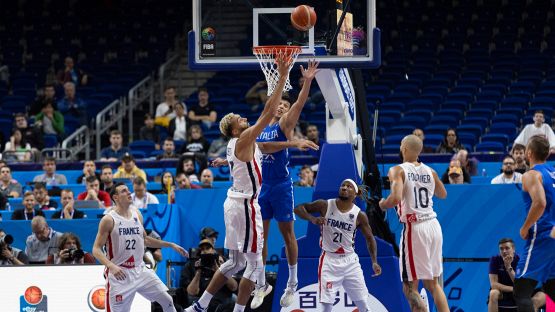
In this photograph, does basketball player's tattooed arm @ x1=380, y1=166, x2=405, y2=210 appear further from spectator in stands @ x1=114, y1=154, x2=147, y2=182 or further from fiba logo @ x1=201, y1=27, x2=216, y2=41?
spectator in stands @ x1=114, y1=154, x2=147, y2=182

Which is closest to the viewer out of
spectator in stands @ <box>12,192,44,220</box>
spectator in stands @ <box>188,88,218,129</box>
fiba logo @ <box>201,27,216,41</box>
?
fiba logo @ <box>201,27,216,41</box>

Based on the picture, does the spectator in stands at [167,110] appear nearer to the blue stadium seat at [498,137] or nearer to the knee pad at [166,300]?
the blue stadium seat at [498,137]

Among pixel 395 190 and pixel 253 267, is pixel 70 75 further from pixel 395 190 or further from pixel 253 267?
pixel 395 190

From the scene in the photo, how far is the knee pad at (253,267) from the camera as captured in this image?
11.9 metres

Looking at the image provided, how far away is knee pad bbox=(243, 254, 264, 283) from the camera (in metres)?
11.9

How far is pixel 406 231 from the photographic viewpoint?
11977mm

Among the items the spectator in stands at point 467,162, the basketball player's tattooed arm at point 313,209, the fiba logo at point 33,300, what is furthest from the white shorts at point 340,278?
the spectator in stands at point 467,162

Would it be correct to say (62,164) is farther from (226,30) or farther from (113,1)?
(113,1)

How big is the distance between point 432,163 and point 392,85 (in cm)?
658

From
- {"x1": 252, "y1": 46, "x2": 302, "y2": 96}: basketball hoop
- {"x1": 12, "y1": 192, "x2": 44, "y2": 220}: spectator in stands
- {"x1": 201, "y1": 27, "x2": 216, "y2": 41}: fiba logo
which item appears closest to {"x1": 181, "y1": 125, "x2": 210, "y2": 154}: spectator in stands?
Result: {"x1": 12, "y1": 192, "x2": 44, "y2": 220}: spectator in stands

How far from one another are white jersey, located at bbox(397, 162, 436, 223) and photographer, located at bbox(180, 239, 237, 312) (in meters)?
3.32

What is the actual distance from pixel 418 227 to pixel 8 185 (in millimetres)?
9037

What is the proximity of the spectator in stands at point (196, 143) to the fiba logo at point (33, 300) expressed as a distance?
587 centimetres

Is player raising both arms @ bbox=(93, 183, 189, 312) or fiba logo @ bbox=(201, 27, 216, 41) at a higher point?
fiba logo @ bbox=(201, 27, 216, 41)
